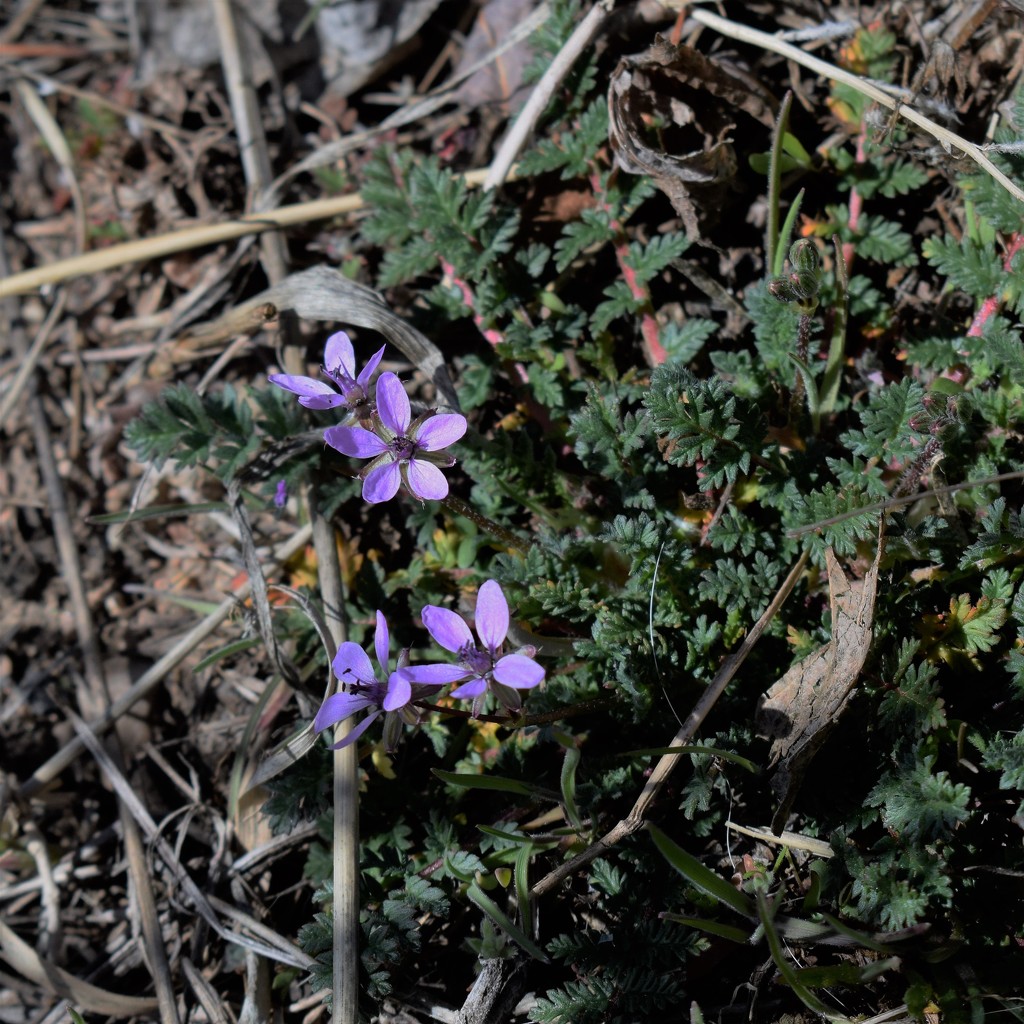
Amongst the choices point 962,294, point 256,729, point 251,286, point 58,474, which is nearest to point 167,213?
point 251,286

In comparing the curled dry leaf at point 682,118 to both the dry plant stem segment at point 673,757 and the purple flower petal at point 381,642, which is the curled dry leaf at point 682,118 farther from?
the purple flower petal at point 381,642

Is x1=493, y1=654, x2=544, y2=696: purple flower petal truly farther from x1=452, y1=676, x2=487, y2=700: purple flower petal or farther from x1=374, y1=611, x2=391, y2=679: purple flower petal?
x1=374, y1=611, x2=391, y2=679: purple flower petal

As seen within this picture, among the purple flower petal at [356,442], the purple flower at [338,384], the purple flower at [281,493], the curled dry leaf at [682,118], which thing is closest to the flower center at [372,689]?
the purple flower petal at [356,442]

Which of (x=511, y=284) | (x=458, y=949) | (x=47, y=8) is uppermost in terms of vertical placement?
(x=47, y=8)

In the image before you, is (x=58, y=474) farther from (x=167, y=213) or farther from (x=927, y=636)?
(x=927, y=636)

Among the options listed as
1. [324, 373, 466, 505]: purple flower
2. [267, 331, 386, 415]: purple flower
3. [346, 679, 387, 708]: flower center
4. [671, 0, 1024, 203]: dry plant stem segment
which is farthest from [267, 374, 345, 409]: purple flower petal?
[671, 0, 1024, 203]: dry plant stem segment

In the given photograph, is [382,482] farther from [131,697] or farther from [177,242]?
[177,242]
